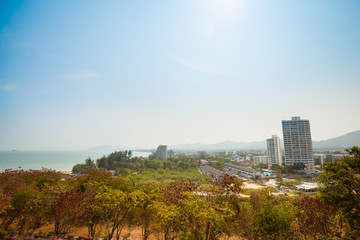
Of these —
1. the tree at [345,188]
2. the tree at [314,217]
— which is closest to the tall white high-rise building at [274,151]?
the tree at [314,217]

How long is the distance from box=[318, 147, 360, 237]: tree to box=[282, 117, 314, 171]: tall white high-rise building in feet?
179

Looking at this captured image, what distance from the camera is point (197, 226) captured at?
4977 mm

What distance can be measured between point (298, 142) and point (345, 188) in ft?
183

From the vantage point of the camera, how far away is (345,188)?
15.6ft

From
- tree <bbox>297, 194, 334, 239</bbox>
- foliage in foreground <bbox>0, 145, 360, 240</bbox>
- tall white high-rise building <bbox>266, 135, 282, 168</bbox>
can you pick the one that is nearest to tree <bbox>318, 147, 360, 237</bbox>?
foliage in foreground <bbox>0, 145, 360, 240</bbox>

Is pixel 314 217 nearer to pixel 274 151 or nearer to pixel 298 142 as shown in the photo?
pixel 298 142

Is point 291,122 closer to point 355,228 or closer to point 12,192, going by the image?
point 355,228

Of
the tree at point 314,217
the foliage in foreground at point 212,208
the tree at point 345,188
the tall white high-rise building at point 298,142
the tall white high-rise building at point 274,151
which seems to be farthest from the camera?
the tall white high-rise building at point 274,151

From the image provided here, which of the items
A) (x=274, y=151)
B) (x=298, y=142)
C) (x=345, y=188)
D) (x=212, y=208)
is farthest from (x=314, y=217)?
(x=274, y=151)

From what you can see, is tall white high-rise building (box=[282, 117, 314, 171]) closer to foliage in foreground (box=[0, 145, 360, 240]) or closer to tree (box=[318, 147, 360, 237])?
foliage in foreground (box=[0, 145, 360, 240])

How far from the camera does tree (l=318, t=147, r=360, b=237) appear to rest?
454 centimetres

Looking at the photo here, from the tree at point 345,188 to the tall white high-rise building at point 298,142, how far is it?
5443cm

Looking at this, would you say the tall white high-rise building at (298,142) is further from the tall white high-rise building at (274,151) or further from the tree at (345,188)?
the tree at (345,188)

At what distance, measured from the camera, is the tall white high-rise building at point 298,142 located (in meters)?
49.1
